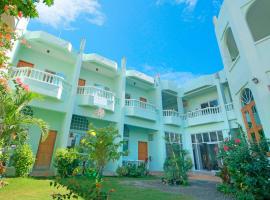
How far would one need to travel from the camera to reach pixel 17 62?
11.6 meters

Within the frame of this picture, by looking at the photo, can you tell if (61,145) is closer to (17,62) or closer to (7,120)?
(7,120)

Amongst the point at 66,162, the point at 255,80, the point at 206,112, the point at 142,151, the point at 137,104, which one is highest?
the point at 137,104

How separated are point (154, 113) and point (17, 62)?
1158 centimetres

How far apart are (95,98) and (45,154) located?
16.3ft

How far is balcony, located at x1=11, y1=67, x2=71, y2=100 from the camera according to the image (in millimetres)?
9430

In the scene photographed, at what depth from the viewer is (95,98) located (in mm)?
12039

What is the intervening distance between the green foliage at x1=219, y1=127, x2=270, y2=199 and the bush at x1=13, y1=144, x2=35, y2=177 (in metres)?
8.91

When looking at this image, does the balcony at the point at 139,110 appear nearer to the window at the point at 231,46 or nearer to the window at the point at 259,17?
the window at the point at 231,46

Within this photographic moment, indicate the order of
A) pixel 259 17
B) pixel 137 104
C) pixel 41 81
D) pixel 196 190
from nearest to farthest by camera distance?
pixel 196 190
pixel 259 17
pixel 41 81
pixel 137 104

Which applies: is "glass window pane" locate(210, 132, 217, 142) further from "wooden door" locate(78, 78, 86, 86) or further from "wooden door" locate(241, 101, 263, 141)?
"wooden door" locate(78, 78, 86, 86)

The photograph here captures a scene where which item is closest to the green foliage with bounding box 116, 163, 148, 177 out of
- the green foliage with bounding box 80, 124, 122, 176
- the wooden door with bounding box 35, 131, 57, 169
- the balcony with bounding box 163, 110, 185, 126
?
the wooden door with bounding box 35, 131, 57, 169

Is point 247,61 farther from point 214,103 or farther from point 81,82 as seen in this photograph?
point 81,82

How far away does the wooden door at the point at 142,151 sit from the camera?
1606 centimetres

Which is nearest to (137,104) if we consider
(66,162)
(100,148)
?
(66,162)
